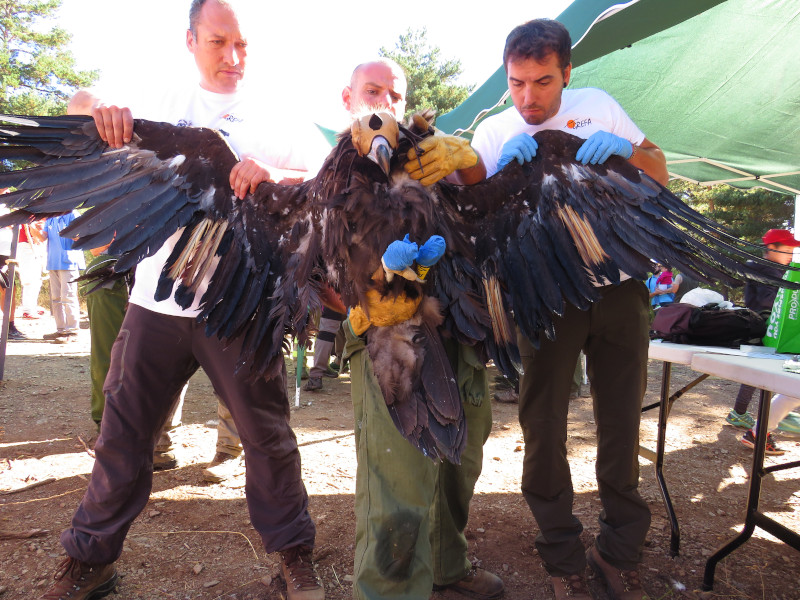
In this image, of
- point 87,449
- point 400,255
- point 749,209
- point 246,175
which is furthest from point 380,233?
point 749,209

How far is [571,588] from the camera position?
2.13 metres

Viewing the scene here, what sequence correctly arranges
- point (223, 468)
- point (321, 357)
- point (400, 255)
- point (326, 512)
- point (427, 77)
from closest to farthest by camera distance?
point (400, 255) < point (326, 512) < point (223, 468) < point (321, 357) < point (427, 77)

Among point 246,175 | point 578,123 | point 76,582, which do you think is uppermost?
point 578,123

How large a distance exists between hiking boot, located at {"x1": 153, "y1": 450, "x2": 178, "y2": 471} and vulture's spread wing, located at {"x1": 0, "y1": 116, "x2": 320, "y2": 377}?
175 centimetres

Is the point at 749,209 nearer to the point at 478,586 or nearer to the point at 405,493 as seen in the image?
the point at 478,586

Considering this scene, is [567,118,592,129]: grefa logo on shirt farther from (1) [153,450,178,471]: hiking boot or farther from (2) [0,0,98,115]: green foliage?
(2) [0,0,98,115]: green foliage

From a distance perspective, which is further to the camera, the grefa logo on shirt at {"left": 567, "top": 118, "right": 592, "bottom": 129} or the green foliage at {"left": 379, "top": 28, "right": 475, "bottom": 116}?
the green foliage at {"left": 379, "top": 28, "right": 475, "bottom": 116}

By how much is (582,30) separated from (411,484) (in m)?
2.92

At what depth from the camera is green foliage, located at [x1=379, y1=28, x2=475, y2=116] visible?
883 inches

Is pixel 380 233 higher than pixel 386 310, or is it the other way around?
pixel 380 233

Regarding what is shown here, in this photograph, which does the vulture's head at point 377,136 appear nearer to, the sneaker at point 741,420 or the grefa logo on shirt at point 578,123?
the grefa logo on shirt at point 578,123

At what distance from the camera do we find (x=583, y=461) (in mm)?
3885

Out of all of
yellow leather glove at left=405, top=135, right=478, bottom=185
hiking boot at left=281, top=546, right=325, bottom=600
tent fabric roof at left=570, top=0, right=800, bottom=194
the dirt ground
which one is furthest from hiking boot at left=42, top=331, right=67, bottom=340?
yellow leather glove at left=405, top=135, right=478, bottom=185

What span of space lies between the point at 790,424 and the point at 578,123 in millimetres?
2316
